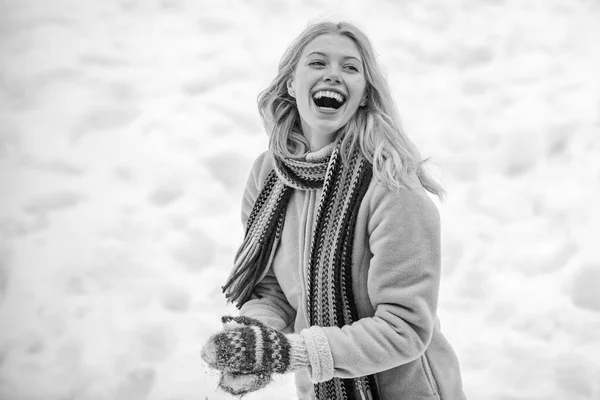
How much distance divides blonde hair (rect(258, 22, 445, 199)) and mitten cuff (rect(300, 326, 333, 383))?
30 centimetres

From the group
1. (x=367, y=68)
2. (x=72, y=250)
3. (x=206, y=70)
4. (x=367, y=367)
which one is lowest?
(x=367, y=367)

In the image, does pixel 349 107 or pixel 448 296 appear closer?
pixel 349 107

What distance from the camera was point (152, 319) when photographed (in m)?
2.11

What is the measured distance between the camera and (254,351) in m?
0.99

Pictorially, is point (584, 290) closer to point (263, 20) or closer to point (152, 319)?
point (152, 319)

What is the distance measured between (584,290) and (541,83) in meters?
1.17

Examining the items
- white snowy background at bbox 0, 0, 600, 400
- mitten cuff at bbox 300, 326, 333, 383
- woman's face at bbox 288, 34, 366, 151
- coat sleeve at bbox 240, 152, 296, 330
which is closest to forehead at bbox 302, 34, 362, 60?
woman's face at bbox 288, 34, 366, 151

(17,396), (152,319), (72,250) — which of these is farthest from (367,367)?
(72,250)

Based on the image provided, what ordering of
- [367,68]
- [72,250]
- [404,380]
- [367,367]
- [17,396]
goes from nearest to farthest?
[367,367]
[404,380]
[367,68]
[17,396]
[72,250]

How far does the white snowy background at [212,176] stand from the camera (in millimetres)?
2029

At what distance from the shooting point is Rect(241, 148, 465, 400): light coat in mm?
1035

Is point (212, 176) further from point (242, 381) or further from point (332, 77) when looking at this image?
point (242, 381)

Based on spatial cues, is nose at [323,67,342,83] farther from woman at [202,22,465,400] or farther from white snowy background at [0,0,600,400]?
white snowy background at [0,0,600,400]

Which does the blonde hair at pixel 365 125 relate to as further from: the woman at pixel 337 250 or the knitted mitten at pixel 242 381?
the knitted mitten at pixel 242 381
